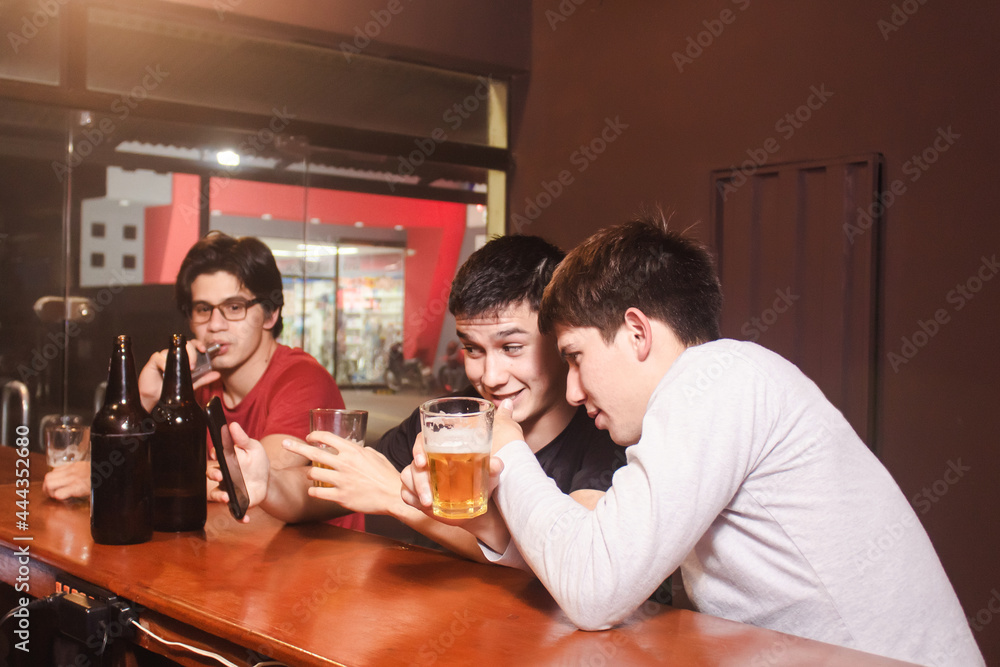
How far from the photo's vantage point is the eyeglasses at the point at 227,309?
2.40 metres

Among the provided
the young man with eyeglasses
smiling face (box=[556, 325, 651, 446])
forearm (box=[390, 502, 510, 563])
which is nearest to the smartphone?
forearm (box=[390, 502, 510, 563])

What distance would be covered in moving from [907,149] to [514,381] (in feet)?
6.83

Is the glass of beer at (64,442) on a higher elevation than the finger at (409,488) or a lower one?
lower

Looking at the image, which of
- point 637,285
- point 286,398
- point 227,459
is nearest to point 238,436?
point 227,459

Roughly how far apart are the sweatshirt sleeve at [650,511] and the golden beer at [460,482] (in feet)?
0.25

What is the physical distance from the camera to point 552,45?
14.2 feet

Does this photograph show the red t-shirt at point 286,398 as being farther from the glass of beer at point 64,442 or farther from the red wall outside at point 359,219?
the red wall outside at point 359,219

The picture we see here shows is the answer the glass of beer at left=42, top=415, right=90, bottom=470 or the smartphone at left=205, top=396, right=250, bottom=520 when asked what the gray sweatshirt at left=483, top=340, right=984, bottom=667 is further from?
the glass of beer at left=42, top=415, right=90, bottom=470

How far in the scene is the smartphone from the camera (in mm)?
1376

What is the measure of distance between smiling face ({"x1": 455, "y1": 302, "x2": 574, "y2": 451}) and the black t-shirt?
3.9 inches

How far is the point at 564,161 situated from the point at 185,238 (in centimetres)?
194

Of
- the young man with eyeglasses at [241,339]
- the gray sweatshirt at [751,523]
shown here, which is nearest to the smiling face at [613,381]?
the gray sweatshirt at [751,523]

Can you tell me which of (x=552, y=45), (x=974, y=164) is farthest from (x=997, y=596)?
(x=552, y=45)

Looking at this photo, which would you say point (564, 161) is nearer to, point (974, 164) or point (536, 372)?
point (974, 164)
